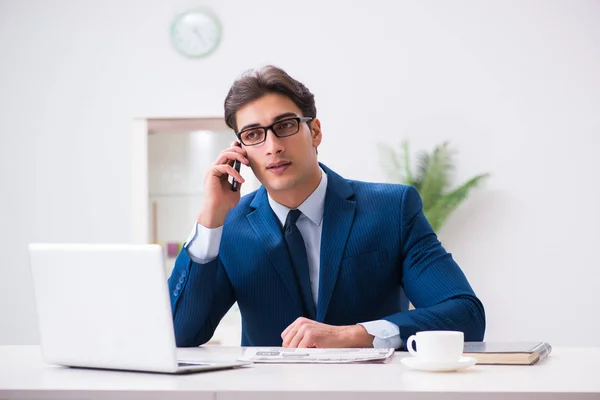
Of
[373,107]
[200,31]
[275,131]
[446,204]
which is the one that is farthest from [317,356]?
[200,31]

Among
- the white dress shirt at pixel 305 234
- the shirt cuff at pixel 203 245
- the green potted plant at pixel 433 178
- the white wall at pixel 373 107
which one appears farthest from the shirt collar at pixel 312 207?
the white wall at pixel 373 107

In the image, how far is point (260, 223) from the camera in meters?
2.32

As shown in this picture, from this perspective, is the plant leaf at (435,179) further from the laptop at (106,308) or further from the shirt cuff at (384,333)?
the laptop at (106,308)

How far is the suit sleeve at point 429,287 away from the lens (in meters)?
1.99

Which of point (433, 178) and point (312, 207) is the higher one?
point (312, 207)

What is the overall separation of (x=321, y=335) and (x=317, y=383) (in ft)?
1.85

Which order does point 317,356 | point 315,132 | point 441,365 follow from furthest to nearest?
point 315,132, point 317,356, point 441,365

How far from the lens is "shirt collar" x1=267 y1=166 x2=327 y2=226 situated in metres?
2.31

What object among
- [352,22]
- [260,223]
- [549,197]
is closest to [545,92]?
[549,197]

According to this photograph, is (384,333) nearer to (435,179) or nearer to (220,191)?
(220,191)

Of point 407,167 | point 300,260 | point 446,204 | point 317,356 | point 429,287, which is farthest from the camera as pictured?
point 407,167

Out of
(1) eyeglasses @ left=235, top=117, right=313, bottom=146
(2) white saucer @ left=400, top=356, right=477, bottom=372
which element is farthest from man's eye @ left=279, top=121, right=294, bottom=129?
(2) white saucer @ left=400, top=356, right=477, bottom=372

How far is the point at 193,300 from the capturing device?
2.19 m

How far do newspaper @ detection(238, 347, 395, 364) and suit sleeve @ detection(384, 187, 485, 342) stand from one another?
0.32 meters
